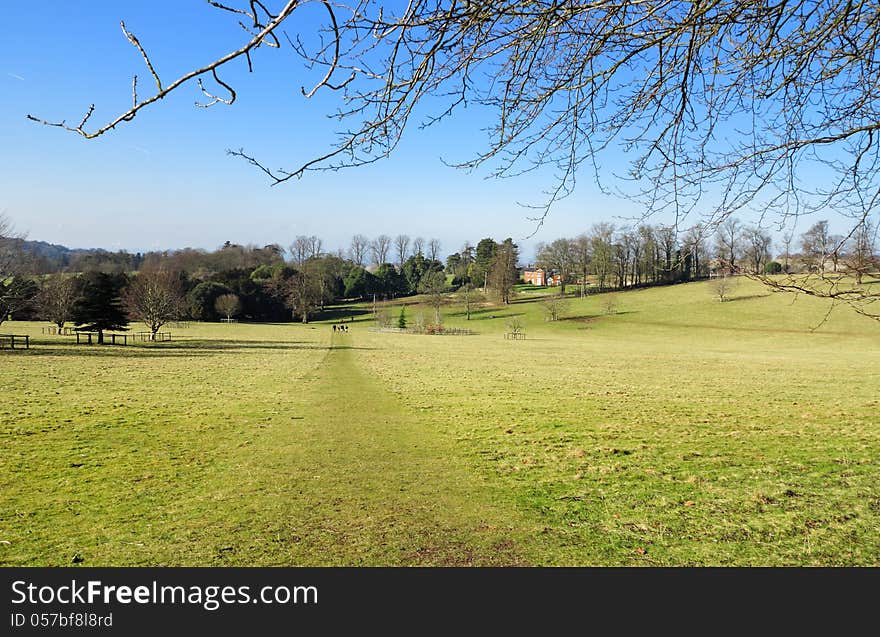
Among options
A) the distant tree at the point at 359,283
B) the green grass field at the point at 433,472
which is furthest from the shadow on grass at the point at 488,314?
the green grass field at the point at 433,472

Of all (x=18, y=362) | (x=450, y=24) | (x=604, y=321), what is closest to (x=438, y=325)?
(x=604, y=321)

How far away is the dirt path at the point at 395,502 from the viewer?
4.47 meters

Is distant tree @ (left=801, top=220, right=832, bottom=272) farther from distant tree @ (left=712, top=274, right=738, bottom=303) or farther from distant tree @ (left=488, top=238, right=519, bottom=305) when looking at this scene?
distant tree @ (left=712, top=274, right=738, bottom=303)

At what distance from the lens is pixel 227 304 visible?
72625 mm

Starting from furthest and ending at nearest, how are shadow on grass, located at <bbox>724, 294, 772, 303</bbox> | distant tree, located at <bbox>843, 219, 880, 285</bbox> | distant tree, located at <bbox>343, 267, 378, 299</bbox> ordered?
distant tree, located at <bbox>343, 267, 378, 299</bbox> < shadow on grass, located at <bbox>724, 294, 772, 303</bbox> < distant tree, located at <bbox>843, 219, 880, 285</bbox>

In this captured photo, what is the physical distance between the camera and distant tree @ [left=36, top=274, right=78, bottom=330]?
44969 mm

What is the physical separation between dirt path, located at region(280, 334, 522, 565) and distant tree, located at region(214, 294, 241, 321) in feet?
221

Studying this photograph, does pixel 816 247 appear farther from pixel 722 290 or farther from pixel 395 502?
pixel 722 290

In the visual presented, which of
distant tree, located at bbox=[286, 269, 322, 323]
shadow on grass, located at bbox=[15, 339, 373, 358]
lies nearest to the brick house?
distant tree, located at bbox=[286, 269, 322, 323]

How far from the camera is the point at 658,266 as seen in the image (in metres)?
6.03

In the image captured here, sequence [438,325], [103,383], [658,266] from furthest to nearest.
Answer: [438,325], [103,383], [658,266]

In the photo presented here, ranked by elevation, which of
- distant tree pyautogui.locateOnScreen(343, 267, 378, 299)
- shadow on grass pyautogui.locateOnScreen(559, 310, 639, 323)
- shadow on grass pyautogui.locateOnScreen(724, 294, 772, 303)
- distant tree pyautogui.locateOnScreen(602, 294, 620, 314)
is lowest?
shadow on grass pyautogui.locateOnScreen(559, 310, 639, 323)
